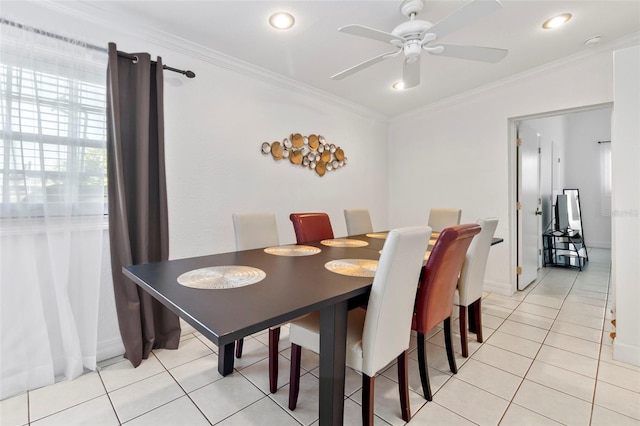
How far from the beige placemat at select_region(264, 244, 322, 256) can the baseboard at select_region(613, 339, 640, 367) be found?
7.05 ft

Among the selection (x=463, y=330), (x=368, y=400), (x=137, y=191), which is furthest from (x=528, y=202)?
(x=137, y=191)

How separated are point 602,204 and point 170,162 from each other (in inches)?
297

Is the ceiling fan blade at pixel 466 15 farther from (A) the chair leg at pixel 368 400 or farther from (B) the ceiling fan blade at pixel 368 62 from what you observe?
(A) the chair leg at pixel 368 400

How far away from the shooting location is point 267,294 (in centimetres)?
111

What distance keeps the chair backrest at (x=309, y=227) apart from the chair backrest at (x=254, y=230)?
227 millimetres

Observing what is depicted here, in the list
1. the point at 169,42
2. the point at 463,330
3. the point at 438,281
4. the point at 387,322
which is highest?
the point at 169,42

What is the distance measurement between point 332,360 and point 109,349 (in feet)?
5.94

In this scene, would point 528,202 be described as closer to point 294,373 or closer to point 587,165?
point 294,373

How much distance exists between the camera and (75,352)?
1.83m

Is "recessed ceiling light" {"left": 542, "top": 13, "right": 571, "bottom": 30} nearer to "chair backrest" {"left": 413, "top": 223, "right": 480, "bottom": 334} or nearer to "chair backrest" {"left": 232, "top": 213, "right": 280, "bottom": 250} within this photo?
"chair backrest" {"left": 413, "top": 223, "right": 480, "bottom": 334}

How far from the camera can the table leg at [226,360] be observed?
6.13ft

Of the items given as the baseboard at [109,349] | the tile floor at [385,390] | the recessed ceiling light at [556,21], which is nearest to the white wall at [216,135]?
the baseboard at [109,349]

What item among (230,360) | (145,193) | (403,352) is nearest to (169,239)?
(145,193)

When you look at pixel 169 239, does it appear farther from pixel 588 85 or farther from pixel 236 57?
pixel 588 85
